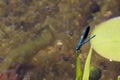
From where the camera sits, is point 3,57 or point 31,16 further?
point 31,16

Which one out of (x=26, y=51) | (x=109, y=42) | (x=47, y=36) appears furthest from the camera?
(x=47, y=36)

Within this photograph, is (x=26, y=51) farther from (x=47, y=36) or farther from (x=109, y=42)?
(x=109, y=42)

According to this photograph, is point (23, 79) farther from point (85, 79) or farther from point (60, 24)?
point (85, 79)

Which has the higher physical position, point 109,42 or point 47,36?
point 109,42

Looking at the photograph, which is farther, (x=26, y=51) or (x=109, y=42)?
(x=26, y=51)

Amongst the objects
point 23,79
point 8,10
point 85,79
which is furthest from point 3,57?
point 85,79

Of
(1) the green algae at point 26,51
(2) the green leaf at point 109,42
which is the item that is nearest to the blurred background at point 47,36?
(1) the green algae at point 26,51

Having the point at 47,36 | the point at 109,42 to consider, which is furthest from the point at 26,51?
the point at 109,42

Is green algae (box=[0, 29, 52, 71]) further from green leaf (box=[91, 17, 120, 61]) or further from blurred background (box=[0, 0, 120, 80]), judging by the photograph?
green leaf (box=[91, 17, 120, 61])

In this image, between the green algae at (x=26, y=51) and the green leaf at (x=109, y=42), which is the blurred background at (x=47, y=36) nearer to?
the green algae at (x=26, y=51)
